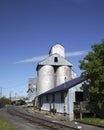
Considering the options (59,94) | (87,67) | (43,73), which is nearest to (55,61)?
(43,73)

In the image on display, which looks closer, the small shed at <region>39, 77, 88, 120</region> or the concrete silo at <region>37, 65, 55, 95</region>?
the small shed at <region>39, 77, 88, 120</region>

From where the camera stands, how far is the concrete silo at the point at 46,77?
6994cm

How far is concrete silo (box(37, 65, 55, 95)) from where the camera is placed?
229 feet

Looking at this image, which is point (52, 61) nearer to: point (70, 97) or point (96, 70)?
point (70, 97)

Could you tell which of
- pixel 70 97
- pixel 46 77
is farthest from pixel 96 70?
pixel 46 77

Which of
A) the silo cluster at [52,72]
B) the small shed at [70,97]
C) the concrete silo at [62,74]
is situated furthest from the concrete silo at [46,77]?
the small shed at [70,97]

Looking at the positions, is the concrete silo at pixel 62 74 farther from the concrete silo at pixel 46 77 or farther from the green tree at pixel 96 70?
the green tree at pixel 96 70

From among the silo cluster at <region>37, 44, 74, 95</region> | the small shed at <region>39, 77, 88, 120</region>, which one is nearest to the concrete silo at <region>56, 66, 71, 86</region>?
the silo cluster at <region>37, 44, 74, 95</region>

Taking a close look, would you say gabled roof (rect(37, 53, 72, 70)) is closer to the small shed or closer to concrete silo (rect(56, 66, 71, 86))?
concrete silo (rect(56, 66, 71, 86))

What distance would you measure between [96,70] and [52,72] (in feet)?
128

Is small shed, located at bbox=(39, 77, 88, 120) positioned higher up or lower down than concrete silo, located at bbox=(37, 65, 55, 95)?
lower down

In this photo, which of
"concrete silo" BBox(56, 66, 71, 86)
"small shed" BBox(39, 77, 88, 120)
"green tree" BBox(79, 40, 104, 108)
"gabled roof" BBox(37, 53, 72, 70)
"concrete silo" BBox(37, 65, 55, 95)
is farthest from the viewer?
"gabled roof" BBox(37, 53, 72, 70)

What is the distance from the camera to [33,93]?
10744 cm

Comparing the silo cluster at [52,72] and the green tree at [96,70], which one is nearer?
the green tree at [96,70]
